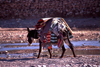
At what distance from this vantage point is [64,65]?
571 centimetres

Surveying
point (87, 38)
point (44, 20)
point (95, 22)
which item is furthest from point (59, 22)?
point (95, 22)

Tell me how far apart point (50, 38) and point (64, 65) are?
1560 mm

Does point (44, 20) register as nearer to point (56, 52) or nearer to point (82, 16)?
point (56, 52)

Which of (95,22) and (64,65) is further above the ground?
(64,65)

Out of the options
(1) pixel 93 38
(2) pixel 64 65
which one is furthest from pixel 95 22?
(2) pixel 64 65

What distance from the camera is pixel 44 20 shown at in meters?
7.22

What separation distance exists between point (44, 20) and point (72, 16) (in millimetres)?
13229

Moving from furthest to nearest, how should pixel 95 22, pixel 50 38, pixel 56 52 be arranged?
pixel 95 22, pixel 56 52, pixel 50 38

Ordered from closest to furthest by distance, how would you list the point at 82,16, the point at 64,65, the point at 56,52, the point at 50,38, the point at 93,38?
the point at 64,65, the point at 50,38, the point at 56,52, the point at 93,38, the point at 82,16

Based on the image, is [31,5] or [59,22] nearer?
[59,22]

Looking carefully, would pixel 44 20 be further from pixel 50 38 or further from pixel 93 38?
pixel 93 38

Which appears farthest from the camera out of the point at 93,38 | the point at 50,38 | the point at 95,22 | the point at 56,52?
the point at 95,22

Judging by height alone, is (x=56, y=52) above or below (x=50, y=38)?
below

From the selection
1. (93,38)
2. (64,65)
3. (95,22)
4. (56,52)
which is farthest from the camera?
(95,22)
